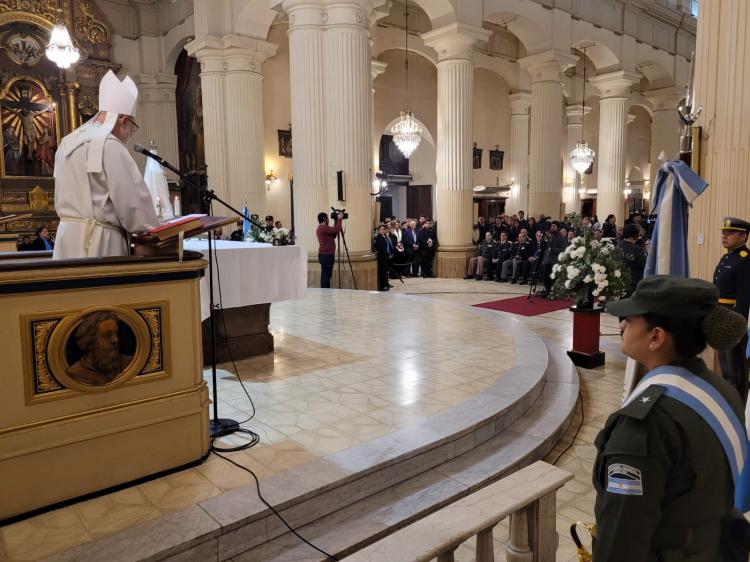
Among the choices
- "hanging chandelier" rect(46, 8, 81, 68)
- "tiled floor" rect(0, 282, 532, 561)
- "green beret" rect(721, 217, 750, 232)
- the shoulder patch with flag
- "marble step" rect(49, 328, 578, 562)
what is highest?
"hanging chandelier" rect(46, 8, 81, 68)

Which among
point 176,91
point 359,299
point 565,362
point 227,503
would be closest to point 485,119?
point 176,91

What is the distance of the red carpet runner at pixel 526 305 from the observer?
9.61m

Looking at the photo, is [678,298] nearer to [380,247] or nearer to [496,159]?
[380,247]

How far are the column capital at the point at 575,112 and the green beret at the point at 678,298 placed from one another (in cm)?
2372

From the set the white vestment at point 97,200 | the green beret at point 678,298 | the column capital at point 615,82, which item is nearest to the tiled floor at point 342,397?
the white vestment at point 97,200

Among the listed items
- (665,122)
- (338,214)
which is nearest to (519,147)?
(665,122)

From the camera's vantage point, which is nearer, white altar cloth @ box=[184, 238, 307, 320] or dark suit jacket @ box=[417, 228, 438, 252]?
white altar cloth @ box=[184, 238, 307, 320]

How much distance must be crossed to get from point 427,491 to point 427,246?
37.4ft

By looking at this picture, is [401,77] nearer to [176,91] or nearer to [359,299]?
[176,91]

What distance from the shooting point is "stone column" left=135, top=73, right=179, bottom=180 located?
54.6ft

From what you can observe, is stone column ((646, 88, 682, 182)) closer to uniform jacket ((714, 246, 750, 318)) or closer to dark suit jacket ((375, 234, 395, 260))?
dark suit jacket ((375, 234, 395, 260))

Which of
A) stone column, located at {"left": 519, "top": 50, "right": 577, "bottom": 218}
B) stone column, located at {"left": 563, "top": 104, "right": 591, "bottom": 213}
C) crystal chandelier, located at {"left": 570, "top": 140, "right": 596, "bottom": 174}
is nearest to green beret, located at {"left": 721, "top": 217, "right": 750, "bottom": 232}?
stone column, located at {"left": 519, "top": 50, "right": 577, "bottom": 218}

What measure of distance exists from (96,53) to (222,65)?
5.25 meters

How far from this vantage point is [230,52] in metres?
12.9
